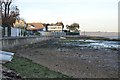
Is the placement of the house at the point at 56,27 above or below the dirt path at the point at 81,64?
above

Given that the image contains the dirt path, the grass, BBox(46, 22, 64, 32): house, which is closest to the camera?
the grass

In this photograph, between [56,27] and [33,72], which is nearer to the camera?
[33,72]

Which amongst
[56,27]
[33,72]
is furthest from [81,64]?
[56,27]

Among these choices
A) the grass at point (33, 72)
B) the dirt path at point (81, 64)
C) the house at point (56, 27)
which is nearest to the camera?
the grass at point (33, 72)

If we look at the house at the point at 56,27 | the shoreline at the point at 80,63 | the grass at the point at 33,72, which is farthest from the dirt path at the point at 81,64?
the house at the point at 56,27

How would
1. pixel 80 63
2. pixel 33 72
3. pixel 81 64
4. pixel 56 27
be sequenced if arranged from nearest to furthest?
pixel 33 72 < pixel 81 64 < pixel 80 63 < pixel 56 27

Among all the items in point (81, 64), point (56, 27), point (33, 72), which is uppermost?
point (56, 27)

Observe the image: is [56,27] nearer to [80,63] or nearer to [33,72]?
[80,63]

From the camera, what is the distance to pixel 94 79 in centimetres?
1371

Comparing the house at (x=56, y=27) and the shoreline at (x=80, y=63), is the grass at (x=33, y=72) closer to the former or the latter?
the shoreline at (x=80, y=63)

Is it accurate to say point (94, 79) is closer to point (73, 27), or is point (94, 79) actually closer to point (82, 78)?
point (82, 78)

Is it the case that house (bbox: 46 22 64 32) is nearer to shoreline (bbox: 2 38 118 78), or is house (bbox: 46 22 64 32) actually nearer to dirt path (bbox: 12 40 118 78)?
shoreline (bbox: 2 38 118 78)

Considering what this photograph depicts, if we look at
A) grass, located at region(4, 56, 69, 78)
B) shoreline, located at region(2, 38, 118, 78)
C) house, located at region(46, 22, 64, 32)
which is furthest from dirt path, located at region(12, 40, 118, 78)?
house, located at region(46, 22, 64, 32)

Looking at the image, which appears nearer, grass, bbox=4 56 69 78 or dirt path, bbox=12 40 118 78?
grass, bbox=4 56 69 78
